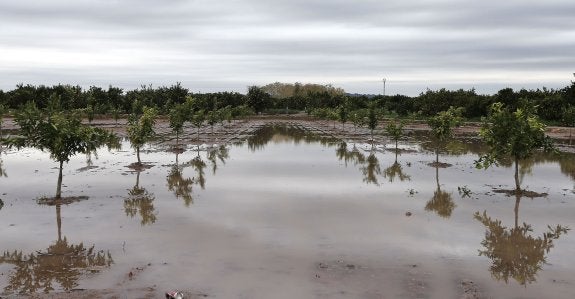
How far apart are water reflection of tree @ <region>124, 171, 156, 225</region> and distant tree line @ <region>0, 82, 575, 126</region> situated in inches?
1839

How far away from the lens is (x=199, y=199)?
2073 centimetres

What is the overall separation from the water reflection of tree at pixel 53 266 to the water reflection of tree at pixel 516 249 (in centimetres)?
1061

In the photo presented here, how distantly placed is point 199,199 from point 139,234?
5359 mm

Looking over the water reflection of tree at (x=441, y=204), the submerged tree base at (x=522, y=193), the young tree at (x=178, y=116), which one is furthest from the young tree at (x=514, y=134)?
the young tree at (x=178, y=116)

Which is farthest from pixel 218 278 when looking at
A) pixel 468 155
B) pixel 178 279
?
pixel 468 155

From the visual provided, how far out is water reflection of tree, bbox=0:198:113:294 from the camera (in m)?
11.4

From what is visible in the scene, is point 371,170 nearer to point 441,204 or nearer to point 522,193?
point 522,193

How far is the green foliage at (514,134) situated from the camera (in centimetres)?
2141

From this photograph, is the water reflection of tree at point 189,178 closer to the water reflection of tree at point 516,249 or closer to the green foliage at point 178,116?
the green foliage at point 178,116

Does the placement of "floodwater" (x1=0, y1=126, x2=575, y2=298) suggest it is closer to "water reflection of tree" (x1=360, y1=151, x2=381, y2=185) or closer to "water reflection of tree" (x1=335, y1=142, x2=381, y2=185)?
"water reflection of tree" (x1=360, y1=151, x2=381, y2=185)

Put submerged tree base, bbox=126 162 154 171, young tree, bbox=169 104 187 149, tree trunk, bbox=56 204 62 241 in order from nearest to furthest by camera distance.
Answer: tree trunk, bbox=56 204 62 241, submerged tree base, bbox=126 162 154 171, young tree, bbox=169 104 187 149

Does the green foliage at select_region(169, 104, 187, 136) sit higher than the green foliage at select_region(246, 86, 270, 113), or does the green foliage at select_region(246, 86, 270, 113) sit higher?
the green foliage at select_region(246, 86, 270, 113)

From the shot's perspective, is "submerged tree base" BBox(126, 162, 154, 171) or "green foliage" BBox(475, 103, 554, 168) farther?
"submerged tree base" BBox(126, 162, 154, 171)

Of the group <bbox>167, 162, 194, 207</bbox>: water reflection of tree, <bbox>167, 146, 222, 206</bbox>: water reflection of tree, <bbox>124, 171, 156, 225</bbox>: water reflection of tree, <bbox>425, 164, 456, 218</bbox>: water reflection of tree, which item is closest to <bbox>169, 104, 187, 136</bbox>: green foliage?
<bbox>167, 146, 222, 206</bbox>: water reflection of tree
